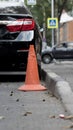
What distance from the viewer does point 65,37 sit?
2584 inches

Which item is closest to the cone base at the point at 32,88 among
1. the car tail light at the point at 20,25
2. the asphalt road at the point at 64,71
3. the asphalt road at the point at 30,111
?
the asphalt road at the point at 30,111

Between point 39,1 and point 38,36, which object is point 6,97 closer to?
point 38,36

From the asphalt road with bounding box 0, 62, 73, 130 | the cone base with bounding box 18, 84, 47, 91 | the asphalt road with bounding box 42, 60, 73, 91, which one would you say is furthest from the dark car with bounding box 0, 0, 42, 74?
the cone base with bounding box 18, 84, 47, 91

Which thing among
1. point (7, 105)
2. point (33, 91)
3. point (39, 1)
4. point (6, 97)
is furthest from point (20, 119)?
point (39, 1)

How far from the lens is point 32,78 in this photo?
1221cm

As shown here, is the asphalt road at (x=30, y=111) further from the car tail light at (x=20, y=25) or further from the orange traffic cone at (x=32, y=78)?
the car tail light at (x=20, y=25)

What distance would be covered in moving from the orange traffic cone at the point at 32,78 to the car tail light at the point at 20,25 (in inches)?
43.5

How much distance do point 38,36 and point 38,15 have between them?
127 ft

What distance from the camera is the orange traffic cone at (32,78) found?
1188cm

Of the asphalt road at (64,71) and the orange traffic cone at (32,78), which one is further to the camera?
the asphalt road at (64,71)

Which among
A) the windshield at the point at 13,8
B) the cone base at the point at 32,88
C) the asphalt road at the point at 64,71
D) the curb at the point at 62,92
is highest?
the windshield at the point at 13,8

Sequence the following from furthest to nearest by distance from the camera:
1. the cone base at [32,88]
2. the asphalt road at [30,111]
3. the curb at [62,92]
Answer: the cone base at [32,88], the curb at [62,92], the asphalt road at [30,111]

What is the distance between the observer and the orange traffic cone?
468 inches

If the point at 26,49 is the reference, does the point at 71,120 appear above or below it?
above
